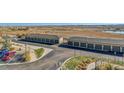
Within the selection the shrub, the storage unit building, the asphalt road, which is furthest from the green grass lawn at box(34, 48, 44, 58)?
the storage unit building

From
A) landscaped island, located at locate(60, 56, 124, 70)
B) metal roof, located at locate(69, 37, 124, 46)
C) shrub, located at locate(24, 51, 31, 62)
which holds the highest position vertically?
metal roof, located at locate(69, 37, 124, 46)

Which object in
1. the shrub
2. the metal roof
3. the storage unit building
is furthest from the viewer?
the storage unit building

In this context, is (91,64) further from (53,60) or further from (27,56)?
(27,56)

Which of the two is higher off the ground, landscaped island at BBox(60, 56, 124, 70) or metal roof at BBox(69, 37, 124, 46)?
metal roof at BBox(69, 37, 124, 46)

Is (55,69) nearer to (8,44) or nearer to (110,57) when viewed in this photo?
(110,57)

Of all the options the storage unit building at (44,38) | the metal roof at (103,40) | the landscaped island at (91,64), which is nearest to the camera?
the landscaped island at (91,64)

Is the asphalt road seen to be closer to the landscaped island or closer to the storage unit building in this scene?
the landscaped island

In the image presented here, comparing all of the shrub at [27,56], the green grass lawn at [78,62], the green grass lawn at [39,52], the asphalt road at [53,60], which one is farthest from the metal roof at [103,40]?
the shrub at [27,56]

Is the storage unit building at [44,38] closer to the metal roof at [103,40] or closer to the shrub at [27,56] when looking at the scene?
the metal roof at [103,40]

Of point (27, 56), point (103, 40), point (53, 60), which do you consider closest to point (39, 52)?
point (27, 56)

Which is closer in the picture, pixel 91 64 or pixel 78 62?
pixel 91 64

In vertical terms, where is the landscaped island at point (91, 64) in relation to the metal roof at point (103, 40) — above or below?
below
